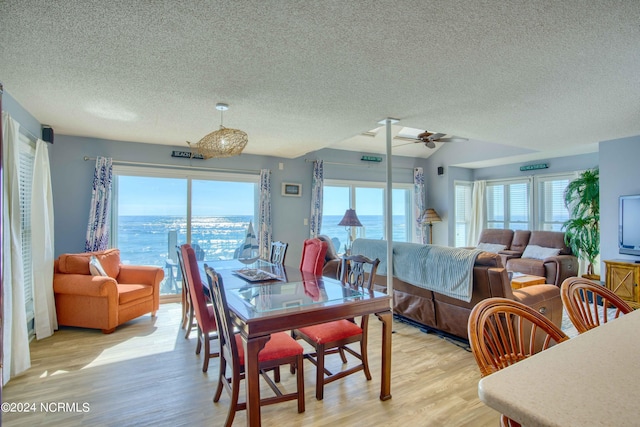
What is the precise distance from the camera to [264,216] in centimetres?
584

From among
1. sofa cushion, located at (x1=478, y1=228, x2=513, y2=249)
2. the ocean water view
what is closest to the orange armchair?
Answer: the ocean water view

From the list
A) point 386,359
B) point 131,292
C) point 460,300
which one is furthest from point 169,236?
point 460,300

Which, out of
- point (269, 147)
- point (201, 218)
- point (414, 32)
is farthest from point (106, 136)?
point (414, 32)

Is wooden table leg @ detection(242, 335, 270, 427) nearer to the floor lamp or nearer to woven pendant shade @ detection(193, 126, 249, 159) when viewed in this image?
woven pendant shade @ detection(193, 126, 249, 159)

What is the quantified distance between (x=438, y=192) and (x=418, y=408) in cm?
597

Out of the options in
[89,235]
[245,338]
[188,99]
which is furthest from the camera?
[89,235]

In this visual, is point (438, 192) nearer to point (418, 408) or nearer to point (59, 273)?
point (418, 408)

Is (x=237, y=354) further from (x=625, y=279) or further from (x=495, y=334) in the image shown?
(x=625, y=279)

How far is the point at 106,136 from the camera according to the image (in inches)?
184

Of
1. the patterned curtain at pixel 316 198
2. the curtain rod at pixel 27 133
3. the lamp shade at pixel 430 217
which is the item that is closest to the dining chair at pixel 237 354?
the curtain rod at pixel 27 133

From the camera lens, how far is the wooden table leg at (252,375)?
73.8 inches

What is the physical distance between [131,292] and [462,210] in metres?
6.99

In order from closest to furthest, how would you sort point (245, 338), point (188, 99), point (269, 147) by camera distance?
point (245, 338) → point (188, 99) → point (269, 147)

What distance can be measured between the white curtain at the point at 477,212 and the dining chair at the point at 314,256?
18.3ft
